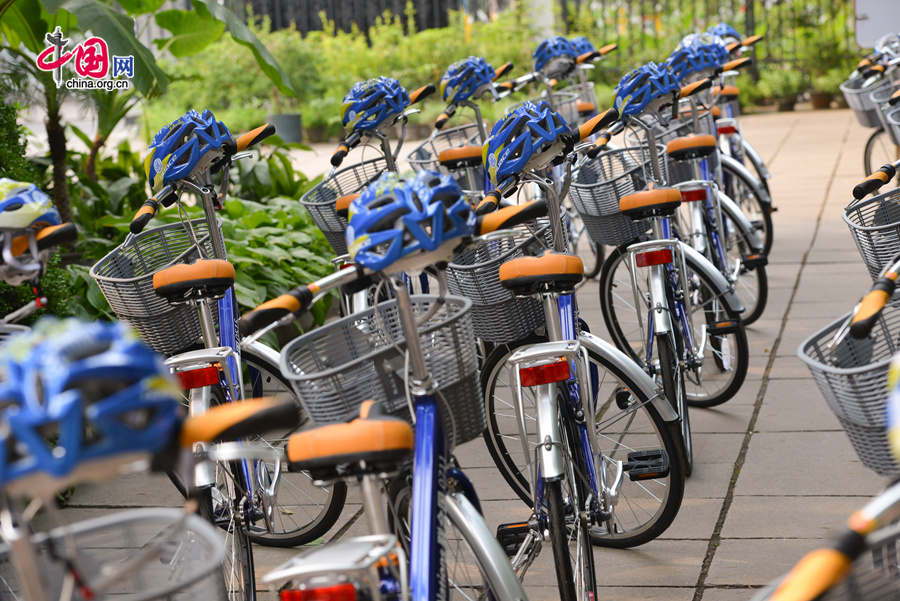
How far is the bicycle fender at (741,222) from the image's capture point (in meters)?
5.98

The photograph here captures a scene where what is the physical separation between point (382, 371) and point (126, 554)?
69cm

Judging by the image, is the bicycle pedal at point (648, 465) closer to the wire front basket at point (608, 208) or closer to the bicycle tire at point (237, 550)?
the bicycle tire at point (237, 550)

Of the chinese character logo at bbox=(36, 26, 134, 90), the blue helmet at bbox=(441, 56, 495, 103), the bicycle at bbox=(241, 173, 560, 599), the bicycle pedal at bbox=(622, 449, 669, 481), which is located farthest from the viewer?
the chinese character logo at bbox=(36, 26, 134, 90)

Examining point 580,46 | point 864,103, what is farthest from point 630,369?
point 580,46

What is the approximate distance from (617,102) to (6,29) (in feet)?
12.9

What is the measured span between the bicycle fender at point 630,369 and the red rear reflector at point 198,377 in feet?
3.65

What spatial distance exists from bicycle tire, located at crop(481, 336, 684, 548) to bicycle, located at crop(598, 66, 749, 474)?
0.46 m

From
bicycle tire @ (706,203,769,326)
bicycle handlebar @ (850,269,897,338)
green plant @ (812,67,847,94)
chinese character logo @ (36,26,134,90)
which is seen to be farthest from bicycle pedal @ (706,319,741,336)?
green plant @ (812,67,847,94)

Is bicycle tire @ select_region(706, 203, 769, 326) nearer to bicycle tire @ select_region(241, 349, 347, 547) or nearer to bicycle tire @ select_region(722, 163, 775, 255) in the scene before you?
bicycle tire @ select_region(722, 163, 775, 255)

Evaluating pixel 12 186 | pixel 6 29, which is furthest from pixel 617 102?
pixel 6 29

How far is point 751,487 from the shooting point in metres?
4.16

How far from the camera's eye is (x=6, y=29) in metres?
6.86

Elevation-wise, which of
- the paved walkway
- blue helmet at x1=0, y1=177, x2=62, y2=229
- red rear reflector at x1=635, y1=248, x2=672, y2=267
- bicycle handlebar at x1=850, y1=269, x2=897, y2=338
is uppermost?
blue helmet at x1=0, y1=177, x2=62, y2=229

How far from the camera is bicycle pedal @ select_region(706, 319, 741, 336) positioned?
480cm
